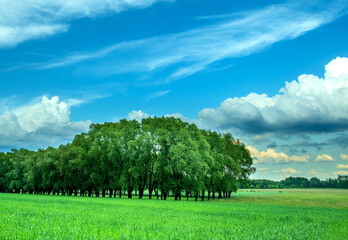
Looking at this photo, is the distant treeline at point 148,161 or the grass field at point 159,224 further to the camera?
the distant treeline at point 148,161

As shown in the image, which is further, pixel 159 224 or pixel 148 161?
pixel 148 161

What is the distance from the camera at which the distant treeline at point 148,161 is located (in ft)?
223

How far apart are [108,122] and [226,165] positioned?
38323 mm

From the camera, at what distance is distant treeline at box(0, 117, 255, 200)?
68062 millimetres

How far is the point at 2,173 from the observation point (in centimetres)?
11994

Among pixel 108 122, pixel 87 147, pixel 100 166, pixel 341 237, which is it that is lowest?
pixel 341 237

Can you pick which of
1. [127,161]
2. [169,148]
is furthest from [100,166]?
[169,148]

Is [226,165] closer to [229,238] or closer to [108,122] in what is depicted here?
[108,122]

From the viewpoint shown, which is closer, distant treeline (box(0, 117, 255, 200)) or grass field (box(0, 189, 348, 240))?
grass field (box(0, 189, 348, 240))

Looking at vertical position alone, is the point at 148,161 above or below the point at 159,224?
above

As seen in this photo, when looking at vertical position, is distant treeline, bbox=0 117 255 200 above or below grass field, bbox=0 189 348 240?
above

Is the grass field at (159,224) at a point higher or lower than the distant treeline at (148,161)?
lower

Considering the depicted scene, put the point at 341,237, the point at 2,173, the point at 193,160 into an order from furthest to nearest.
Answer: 1. the point at 2,173
2. the point at 193,160
3. the point at 341,237

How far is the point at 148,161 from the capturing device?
70688 mm
